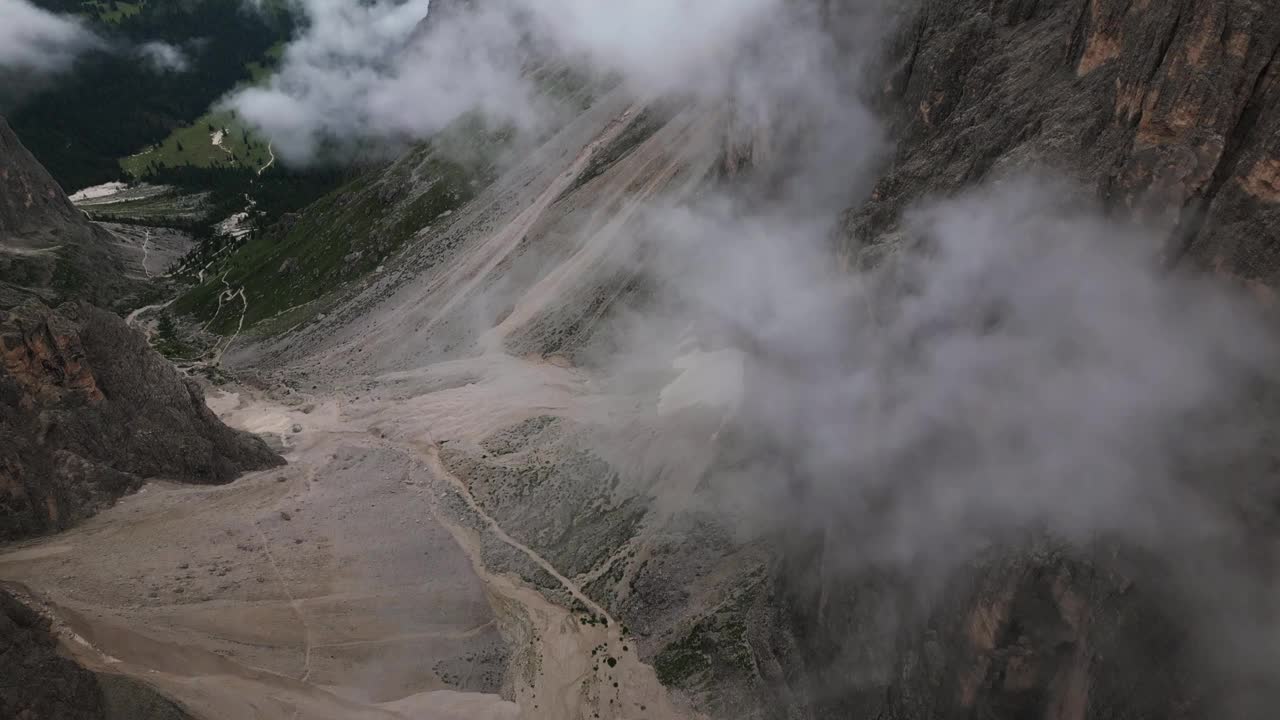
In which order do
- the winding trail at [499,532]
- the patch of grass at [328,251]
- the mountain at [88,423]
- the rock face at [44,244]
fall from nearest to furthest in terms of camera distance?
1. the mountain at [88,423]
2. the winding trail at [499,532]
3. the rock face at [44,244]
4. the patch of grass at [328,251]

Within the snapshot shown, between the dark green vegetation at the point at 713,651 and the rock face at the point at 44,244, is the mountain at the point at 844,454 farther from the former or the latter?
the rock face at the point at 44,244

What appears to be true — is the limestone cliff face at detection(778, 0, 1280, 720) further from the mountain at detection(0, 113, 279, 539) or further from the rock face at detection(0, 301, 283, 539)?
the mountain at detection(0, 113, 279, 539)

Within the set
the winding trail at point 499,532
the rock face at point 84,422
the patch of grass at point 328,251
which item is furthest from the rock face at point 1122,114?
the patch of grass at point 328,251

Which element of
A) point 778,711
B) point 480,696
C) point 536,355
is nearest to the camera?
point 778,711

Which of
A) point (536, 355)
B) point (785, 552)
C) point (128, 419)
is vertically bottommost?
point (785, 552)

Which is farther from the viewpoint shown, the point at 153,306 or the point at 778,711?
the point at 153,306

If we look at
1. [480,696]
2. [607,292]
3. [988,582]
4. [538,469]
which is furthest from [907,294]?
[607,292]

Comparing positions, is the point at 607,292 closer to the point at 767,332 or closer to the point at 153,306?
the point at 767,332
